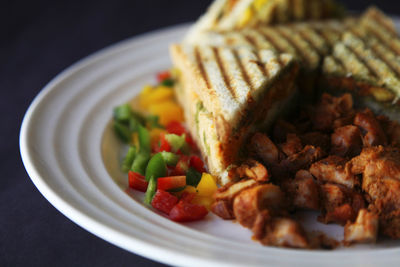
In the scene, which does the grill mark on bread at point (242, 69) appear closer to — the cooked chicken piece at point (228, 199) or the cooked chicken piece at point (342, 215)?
the cooked chicken piece at point (228, 199)

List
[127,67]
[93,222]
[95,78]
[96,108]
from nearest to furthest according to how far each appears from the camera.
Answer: [93,222]
[96,108]
[95,78]
[127,67]

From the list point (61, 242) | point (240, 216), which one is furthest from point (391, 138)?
point (61, 242)

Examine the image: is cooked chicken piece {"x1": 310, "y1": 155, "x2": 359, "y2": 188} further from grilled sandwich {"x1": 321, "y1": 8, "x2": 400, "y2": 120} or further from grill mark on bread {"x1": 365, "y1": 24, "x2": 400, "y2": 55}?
grill mark on bread {"x1": 365, "y1": 24, "x2": 400, "y2": 55}

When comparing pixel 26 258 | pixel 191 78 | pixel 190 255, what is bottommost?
pixel 26 258

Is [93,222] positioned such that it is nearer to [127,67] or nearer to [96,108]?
[96,108]

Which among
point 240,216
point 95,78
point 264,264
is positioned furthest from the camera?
point 95,78

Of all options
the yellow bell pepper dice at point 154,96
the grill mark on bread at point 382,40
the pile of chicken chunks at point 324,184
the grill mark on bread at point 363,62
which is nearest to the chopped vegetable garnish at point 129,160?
the pile of chicken chunks at point 324,184

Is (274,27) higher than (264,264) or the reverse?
higher
